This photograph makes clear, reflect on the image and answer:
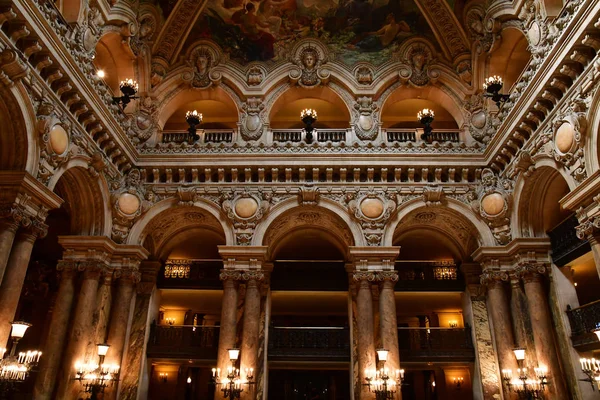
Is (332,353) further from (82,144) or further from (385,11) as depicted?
(385,11)

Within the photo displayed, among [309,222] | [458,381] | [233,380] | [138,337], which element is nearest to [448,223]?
[309,222]

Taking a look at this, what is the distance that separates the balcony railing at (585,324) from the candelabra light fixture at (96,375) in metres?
11.9

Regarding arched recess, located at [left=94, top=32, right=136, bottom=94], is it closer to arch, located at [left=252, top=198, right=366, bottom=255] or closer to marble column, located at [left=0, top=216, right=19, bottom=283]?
arch, located at [left=252, top=198, right=366, bottom=255]

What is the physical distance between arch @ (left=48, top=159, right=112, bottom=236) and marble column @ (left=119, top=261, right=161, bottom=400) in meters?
2.62

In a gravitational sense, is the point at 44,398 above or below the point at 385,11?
below

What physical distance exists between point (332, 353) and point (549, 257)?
693 cm

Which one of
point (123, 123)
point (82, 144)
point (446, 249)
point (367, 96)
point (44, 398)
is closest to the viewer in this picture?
point (44, 398)

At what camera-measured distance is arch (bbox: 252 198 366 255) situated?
14.1 metres

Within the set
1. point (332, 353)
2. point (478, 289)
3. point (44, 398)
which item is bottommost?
point (44, 398)

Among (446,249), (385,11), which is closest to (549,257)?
(446,249)

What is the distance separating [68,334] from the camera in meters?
12.1

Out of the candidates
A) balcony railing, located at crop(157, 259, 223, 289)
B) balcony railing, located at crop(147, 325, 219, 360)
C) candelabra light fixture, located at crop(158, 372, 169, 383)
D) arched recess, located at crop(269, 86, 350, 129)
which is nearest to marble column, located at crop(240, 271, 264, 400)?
balcony railing, located at crop(147, 325, 219, 360)

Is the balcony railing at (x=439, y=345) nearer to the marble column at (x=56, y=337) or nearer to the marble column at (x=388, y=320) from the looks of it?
the marble column at (x=388, y=320)

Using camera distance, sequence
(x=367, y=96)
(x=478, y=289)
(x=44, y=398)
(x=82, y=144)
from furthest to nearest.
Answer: (x=367, y=96) → (x=478, y=289) → (x=82, y=144) → (x=44, y=398)
